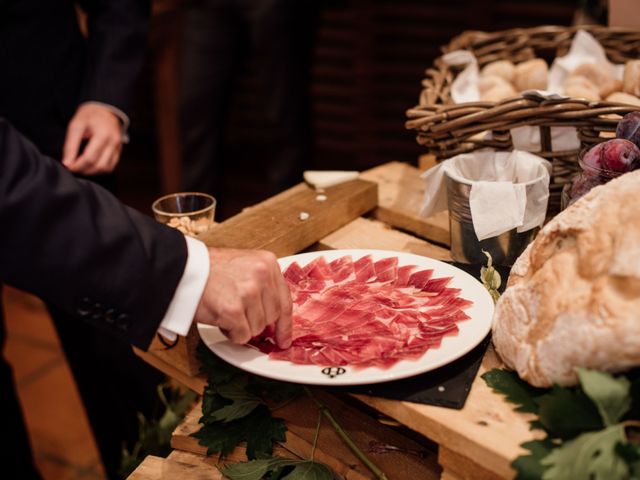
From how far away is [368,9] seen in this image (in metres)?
3.64

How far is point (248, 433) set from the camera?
44.1 inches

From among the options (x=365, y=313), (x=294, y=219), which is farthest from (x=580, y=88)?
(x=365, y=313)

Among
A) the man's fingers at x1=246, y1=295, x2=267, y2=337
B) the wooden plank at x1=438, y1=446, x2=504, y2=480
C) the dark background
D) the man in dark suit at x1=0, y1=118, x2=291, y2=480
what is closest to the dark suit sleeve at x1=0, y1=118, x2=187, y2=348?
the man in dark suit at x1=0, y1=118, x2=291, y2=480

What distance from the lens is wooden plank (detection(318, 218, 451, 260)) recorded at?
1.42m

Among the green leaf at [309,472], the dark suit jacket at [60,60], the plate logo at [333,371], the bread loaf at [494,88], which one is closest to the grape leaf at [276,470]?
the green leaf at [309,472]

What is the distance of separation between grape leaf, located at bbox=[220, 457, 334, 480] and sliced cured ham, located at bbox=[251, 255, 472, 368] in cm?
19

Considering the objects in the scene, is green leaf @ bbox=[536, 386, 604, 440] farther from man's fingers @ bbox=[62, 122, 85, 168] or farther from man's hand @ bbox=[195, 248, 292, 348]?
man's fingers @ bbox=[62, 122, 85, 168]

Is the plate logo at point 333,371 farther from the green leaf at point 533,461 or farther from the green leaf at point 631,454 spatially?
the green leaf at point 631,454

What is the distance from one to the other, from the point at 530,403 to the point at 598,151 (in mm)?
451

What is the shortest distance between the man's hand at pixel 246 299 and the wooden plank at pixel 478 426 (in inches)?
7.2

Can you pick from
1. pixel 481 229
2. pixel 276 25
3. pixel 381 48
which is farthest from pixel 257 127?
pixel 481 229

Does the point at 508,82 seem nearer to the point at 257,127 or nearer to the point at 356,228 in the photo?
the point at 356,228

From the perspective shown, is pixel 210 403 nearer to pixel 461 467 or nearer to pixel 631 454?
pixel 461 467

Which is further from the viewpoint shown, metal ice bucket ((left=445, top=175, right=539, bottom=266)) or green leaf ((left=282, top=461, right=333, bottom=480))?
metal ice bucket ((left=445, top=175, right=539, bottom=266))
